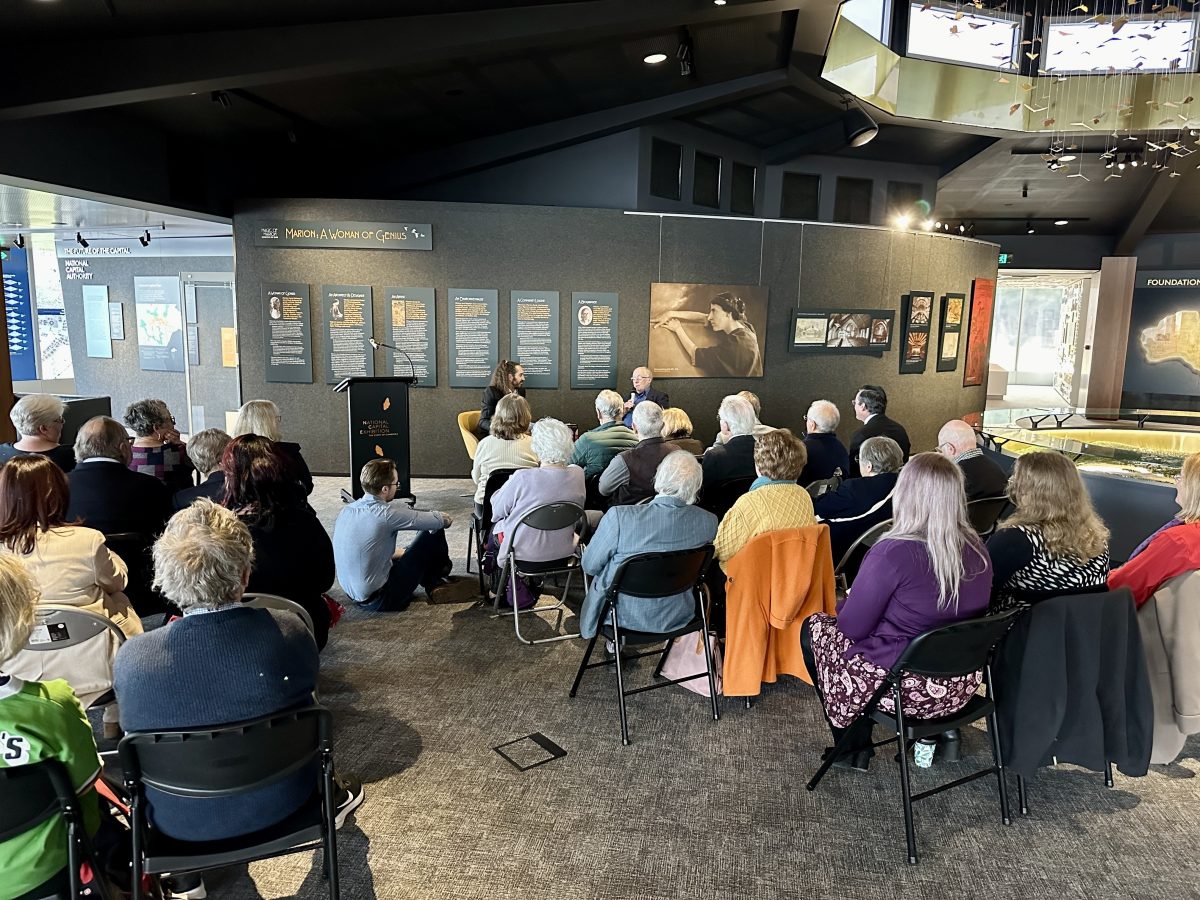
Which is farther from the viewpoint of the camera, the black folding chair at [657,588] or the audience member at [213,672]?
the black folding chair at [657,588]

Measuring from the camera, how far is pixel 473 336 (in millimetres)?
8219

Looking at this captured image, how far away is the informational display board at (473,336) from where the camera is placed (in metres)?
8.16

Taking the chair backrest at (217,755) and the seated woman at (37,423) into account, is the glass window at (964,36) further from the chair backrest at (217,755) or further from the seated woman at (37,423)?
the chair backrest at (217,755)

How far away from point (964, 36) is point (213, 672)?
35.8 feet

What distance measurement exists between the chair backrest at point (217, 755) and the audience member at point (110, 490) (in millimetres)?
1979

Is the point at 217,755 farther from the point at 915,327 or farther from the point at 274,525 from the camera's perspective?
the point at 915,327

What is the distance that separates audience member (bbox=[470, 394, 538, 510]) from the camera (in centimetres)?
486

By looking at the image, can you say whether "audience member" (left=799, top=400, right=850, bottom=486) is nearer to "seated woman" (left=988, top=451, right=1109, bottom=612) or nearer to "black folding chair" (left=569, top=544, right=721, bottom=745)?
"black folding chair" (left=569, top=544, right=721, bottom=745)

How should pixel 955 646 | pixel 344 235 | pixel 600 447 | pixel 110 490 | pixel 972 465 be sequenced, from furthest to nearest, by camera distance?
pixel 344 235, pixel 600 447, pixel 972 465, pixel 110 490, pixel 955 646

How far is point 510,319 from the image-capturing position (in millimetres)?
8289

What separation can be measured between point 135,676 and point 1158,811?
3452mm

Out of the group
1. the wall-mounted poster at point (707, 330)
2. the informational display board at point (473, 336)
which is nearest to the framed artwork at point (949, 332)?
the wall-mounted poster at point (707, 330)

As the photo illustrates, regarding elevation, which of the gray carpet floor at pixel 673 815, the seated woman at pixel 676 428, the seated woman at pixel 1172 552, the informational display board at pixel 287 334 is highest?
the informational display board at pixel 287 334

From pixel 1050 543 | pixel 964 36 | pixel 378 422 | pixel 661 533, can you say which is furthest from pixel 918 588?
pixel 964 36
